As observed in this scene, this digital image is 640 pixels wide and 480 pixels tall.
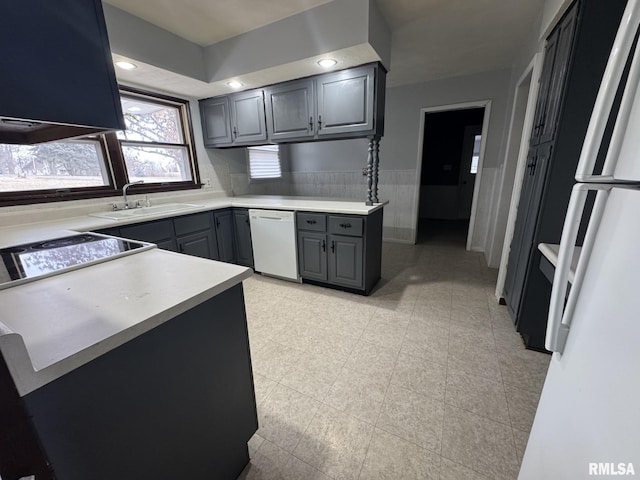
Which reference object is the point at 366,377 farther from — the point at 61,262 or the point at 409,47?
the point at 409,47

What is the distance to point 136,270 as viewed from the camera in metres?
1.00

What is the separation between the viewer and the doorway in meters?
5.40

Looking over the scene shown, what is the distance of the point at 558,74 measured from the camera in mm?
1576

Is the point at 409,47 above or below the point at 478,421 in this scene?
above

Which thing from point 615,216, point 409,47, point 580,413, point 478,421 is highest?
point 409,47

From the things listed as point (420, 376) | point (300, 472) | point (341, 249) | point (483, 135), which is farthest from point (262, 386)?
point (483, 135)

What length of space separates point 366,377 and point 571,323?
3.75ft

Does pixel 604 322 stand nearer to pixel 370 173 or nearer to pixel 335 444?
pixel 335 444

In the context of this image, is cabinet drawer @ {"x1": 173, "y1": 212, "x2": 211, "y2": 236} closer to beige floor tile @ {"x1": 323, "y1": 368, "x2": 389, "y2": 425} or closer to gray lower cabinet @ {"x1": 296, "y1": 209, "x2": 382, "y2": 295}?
gray lower cabinet @ {"x1": 296, "y1": 209, "x2": 382, "y2": 295}

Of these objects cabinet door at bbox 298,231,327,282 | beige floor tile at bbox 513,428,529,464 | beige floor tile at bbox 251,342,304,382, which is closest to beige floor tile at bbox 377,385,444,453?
beige floor tile at bbox 513,428,529,464

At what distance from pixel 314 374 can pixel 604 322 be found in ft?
4.62

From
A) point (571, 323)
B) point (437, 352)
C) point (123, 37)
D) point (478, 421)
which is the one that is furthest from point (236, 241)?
point (571, 323)

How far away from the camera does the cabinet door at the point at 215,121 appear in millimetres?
3143

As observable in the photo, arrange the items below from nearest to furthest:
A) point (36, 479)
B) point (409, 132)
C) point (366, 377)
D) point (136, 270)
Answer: point (36, 479) → point (136, 270) → point (366, 377) → point (409, 132)
